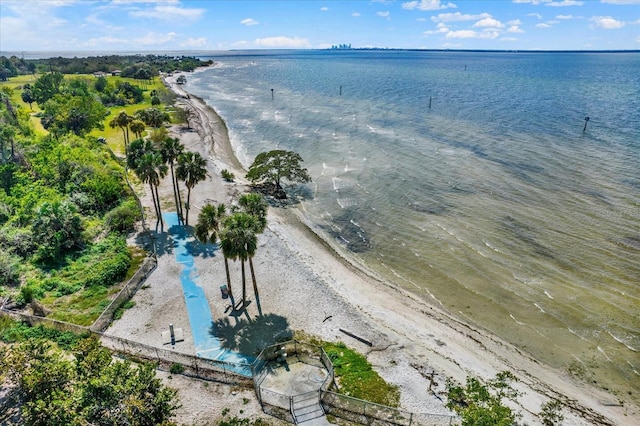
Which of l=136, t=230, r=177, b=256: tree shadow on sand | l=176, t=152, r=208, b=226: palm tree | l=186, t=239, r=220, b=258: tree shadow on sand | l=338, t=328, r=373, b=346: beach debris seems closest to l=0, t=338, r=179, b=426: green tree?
l=338, t=328, r=373, b=346: beach debris

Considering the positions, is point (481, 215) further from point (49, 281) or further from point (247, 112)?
point (247, 112)

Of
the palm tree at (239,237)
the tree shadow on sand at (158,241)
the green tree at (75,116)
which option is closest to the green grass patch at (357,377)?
the palm tree at (239,237)

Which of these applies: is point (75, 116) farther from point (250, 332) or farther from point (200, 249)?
point (250, 332)

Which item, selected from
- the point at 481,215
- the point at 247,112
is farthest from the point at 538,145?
the point at 247,112

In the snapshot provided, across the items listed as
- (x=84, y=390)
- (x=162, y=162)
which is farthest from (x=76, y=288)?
(x=84, y=390)

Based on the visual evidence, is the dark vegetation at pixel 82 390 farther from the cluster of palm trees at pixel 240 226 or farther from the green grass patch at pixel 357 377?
the green grass patch at pixel 357 377

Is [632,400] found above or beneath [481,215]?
beneath

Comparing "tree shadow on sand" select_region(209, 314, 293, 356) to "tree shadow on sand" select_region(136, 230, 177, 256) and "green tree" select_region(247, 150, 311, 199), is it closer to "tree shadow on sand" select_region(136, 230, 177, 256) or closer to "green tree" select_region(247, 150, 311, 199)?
"tree shadow on sand" select_region(136, 230, 177, 256)
